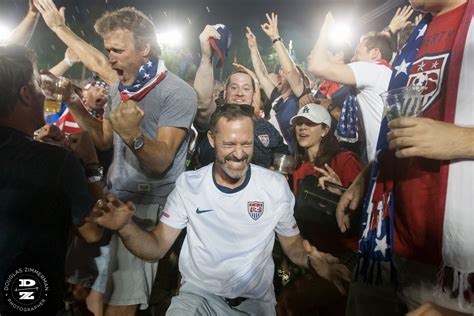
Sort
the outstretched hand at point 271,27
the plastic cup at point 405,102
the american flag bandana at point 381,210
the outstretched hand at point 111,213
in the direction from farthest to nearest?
the outstretched hand at point 271,27
the outstretched hand at point 111,213
the american flag bandana at point 381,210
the plastic cup at point 405,102

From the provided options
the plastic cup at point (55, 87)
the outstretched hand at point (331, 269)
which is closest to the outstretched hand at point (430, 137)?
the outstretched hand at point (331, 269)

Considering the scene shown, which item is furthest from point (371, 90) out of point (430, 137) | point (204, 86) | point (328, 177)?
point (204, 86)

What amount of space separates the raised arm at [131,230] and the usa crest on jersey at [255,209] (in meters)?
0.39

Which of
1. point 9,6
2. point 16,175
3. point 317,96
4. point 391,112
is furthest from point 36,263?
point 9,6

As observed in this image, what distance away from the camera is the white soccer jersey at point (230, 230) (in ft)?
5.88

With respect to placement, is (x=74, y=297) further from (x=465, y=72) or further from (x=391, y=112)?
(x=465, y=72)

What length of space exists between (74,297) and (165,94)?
1.54 meters

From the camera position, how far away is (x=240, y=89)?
109 inches

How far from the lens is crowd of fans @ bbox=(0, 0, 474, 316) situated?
3.53 feet

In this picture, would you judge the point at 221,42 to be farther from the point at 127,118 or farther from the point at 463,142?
the point at 463,142

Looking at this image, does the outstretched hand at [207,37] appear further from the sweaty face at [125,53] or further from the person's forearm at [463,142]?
the person's forearm at [463,142]

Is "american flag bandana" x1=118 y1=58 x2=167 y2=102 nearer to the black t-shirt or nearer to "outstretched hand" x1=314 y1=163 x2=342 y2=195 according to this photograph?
the black t-shirt

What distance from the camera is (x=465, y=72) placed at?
1001 millimetres

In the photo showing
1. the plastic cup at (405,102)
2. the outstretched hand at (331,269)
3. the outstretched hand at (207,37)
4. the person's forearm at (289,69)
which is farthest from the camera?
the person's forearm at (289,69)
